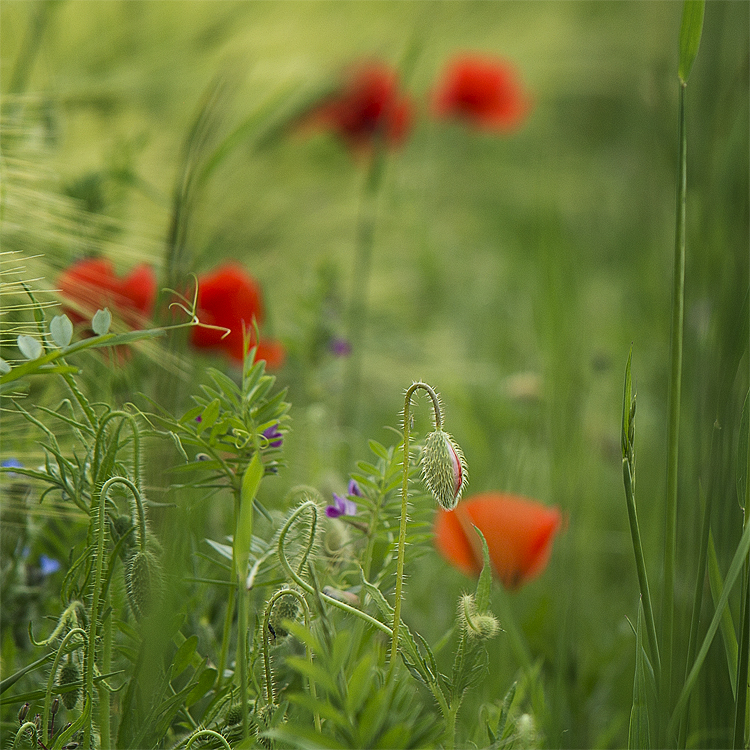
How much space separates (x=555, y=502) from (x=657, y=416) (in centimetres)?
26

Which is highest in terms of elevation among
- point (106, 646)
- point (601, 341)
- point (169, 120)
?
point (169, 120)

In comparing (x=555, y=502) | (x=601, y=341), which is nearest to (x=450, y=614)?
(x=555, y=502)

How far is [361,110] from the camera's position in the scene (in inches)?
49.5

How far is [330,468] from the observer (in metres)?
0.62

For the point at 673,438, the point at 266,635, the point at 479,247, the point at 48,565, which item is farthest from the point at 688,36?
the point at 479,247

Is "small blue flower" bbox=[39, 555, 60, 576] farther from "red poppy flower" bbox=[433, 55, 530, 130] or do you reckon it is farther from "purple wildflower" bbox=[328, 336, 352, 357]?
"red poppy flower" bbox=[433, 55, 530, 130]

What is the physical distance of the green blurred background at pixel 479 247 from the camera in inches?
16.0

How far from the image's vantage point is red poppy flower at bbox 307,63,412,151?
45.4 inches

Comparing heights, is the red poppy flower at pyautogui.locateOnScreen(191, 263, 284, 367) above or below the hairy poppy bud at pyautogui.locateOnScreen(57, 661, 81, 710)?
above

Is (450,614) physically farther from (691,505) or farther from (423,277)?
(423,277)

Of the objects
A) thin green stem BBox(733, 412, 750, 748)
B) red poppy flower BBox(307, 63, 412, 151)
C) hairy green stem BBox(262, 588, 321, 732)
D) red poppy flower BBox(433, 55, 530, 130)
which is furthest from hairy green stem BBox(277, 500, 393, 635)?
red poppy flower BBox(433, 55, 530, 130)

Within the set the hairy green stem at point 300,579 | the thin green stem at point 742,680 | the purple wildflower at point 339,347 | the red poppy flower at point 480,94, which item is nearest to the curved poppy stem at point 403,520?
the hairy green stem at point 300,579

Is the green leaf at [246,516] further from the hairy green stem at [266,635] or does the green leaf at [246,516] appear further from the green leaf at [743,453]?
the green leaf at [743,453]

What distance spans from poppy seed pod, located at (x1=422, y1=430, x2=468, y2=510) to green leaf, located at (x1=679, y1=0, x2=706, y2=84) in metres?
0.14
